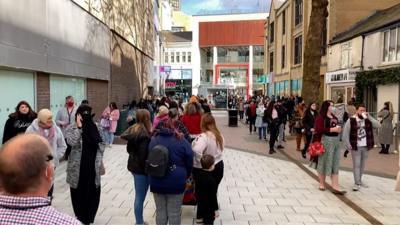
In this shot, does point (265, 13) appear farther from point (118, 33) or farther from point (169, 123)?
point (169, 123)

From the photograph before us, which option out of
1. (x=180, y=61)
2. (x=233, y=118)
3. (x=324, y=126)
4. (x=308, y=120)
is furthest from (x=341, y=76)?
(x=180, y=61)

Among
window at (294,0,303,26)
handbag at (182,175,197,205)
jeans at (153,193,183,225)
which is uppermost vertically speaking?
window at (294,0,303,26)

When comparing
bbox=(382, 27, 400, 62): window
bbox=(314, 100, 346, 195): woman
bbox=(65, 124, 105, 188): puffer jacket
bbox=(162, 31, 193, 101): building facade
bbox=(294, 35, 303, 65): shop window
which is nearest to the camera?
bbox=(65, 124, 105, 188): puffer jacket

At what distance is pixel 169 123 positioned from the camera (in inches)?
205

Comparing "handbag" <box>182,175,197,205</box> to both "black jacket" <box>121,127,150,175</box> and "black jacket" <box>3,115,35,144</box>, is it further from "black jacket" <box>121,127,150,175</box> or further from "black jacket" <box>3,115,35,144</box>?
"black jacket" <box>3,115,35,144</box>

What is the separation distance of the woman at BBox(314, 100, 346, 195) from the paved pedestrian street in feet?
1.28

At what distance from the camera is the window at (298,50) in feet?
123

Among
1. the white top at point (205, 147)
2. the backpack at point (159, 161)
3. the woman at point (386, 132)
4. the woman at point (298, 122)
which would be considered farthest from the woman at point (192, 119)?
the woman at point (386, 132)

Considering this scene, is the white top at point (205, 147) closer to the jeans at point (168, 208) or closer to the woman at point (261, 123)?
the jeans at point (168, 208)

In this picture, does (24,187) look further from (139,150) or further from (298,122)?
(298,122)

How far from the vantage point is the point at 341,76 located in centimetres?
2603

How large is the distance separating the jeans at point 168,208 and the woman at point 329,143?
437 centimetres

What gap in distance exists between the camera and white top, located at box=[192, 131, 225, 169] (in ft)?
19.9

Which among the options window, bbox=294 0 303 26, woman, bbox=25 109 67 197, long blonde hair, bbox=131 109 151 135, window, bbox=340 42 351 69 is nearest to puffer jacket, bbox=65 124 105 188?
woman, bbox=25 109 67 197
